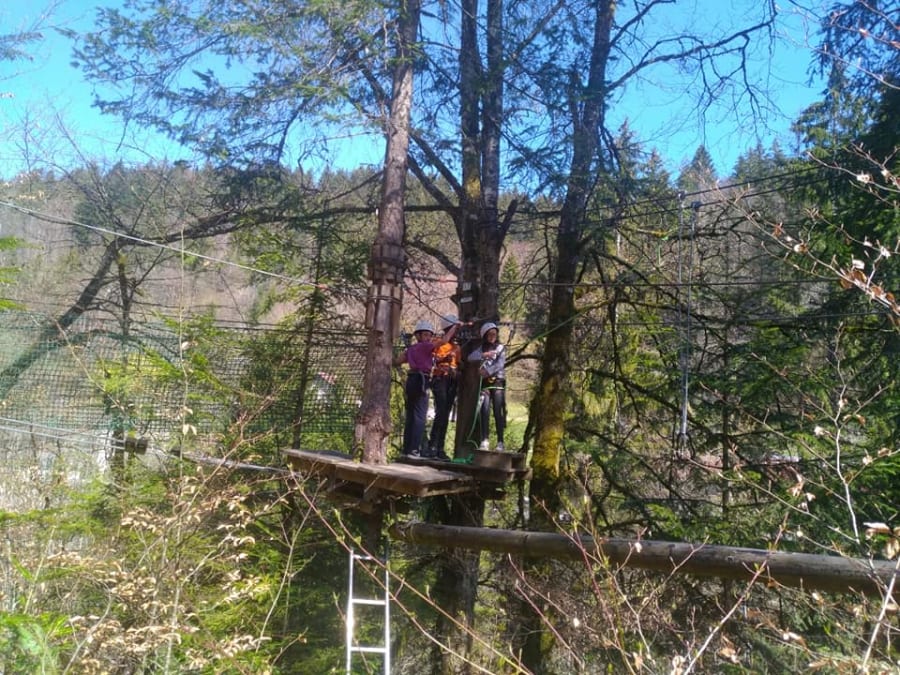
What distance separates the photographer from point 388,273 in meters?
6.13

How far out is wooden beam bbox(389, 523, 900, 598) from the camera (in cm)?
316

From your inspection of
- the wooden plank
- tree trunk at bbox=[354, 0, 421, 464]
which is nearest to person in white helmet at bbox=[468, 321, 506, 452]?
the wooden plank

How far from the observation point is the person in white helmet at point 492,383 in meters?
6.46

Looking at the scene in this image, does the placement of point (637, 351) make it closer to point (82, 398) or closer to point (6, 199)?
point (82, 398)

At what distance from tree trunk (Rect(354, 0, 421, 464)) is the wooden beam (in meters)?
0.93

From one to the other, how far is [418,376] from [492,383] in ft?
2.27


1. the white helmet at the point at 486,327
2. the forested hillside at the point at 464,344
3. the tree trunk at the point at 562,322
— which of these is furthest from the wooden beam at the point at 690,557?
the tree trunk at the point at 562,322

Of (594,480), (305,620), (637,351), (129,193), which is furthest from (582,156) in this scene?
(129,193)

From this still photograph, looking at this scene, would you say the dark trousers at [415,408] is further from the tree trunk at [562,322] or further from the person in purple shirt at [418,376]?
the tree trunk at [562,322]

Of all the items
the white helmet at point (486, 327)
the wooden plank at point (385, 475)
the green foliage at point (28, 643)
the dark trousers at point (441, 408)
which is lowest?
the green foliage at point (28, 643)

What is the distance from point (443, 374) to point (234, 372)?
10.9ft

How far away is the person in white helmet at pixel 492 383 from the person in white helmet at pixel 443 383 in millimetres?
286

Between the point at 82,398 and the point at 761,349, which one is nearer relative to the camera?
the point at 761,349

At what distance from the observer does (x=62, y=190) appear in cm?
1017
